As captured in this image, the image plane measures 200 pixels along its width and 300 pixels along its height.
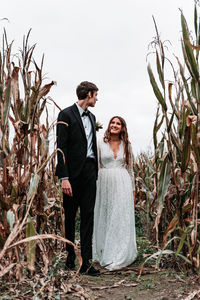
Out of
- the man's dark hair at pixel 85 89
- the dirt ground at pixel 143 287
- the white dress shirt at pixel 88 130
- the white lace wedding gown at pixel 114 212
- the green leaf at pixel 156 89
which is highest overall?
the man's dark hair at pixel 85 89

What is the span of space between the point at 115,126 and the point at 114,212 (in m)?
0.79

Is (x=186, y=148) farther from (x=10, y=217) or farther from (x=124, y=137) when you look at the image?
(x=124, y=137)

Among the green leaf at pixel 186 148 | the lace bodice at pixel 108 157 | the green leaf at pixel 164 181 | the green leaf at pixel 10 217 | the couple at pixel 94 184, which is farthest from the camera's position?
the lace bodice at pixel 108 157

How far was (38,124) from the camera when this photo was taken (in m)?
2.54

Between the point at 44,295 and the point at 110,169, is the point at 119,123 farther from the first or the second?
the point at 44,295

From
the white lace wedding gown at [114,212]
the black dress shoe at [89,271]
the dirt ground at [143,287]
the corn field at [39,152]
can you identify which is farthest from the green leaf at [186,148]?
A: the white lace wedding gown at [114,212]

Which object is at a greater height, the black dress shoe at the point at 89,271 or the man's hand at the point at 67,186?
the man's hand at the point at 67,186

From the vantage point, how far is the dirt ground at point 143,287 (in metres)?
2.34

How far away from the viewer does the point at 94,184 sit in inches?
122

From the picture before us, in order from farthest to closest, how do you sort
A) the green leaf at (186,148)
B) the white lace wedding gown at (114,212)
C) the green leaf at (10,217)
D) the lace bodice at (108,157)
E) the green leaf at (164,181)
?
the lace bodice at (108,157) → the white lace wedding gown at (114,212) → the green leaf at (164,181) → the green leaf at (186,148) → the green leaf at (10,217)

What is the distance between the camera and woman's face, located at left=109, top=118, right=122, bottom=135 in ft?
11.6

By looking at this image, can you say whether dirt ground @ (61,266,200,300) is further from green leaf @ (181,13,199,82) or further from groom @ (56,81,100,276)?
green leaf @ (181,13,199,82)

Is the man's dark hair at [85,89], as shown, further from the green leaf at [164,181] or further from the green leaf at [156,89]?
the green leaf at [164,181]

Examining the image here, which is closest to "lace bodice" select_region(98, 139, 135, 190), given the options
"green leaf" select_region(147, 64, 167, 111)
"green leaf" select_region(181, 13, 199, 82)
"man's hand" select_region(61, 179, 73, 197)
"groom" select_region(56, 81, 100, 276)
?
"groom" select_region(56, 81, 100, 276)
